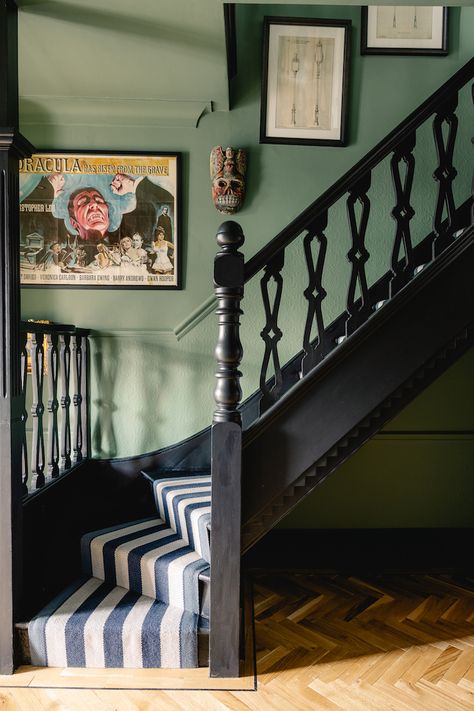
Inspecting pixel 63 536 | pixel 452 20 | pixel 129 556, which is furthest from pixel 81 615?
pixel 452 20

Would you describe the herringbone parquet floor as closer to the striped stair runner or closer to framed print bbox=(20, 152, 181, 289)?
the striped stair runner

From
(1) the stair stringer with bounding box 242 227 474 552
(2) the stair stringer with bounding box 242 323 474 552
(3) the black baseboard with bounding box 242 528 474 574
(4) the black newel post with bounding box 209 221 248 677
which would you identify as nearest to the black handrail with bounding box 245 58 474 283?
(4) the black newel post with bounding box 209 221 248 677

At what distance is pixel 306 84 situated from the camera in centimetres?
321

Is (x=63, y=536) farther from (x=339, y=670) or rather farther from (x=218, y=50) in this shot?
(x=218, y=50)

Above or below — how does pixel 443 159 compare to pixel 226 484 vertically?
above

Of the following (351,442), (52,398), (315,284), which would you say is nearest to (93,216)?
(52,398)

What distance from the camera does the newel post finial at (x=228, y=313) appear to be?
196 centimetres

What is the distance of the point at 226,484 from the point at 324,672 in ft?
2.93

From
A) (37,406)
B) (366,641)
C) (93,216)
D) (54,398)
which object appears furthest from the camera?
(93,216)

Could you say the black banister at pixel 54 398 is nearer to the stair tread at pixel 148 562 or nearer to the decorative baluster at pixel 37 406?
the decorative baluster at pixel 37 406

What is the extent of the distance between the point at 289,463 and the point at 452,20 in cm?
315

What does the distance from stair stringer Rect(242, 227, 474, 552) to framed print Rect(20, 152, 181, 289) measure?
1.56 metres

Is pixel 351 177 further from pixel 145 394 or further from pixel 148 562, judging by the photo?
pixel 148 562

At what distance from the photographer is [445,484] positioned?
3250 millimetres
